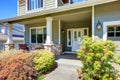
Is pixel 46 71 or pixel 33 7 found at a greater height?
pixel 33 7

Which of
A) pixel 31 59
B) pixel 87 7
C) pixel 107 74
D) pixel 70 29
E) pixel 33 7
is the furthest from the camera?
pixel 33 7

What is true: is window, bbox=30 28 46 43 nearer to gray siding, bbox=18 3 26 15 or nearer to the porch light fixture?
gray siding, bbox=18 3 26 15

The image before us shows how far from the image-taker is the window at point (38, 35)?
42.6 feet

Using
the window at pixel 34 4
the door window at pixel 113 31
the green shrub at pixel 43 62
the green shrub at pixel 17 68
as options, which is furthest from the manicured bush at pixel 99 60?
the window at pixel 34 4

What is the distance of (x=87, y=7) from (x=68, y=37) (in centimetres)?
530

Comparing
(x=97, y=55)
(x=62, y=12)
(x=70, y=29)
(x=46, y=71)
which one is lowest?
(x=46, y=71)

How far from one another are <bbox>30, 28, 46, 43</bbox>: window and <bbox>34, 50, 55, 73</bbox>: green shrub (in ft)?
19.8

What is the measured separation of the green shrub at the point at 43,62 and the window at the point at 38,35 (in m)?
6.03

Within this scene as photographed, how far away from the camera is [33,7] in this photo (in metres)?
13.4

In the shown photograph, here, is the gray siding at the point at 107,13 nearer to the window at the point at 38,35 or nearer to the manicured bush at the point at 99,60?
the manicured bush at the point at 99,60

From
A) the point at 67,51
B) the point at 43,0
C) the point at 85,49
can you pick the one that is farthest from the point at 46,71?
the point at 43,0

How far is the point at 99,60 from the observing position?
5023 millimetres

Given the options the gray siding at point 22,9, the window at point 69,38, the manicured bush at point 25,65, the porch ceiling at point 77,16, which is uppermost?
the gray siding at point 22,9

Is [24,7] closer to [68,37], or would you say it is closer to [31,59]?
[68,37]
